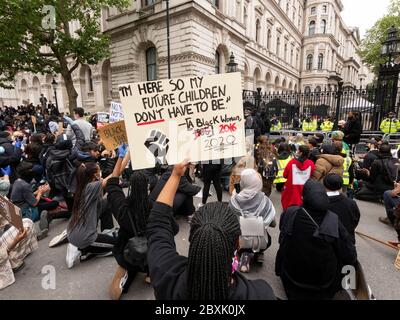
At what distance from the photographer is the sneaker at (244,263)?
3.42m

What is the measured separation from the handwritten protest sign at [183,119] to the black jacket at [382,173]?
4.91 metres

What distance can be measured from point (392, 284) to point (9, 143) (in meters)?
7.58

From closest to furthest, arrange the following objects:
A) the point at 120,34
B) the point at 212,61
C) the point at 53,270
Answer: the point at 53,270 < the point at 212,61 < the point at 120,34

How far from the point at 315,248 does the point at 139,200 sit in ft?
5.91

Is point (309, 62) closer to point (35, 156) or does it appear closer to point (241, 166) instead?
point (241, 166)

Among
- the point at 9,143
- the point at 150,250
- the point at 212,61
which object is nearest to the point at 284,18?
→ the point at 212,61

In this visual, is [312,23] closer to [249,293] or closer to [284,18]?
[284,18]

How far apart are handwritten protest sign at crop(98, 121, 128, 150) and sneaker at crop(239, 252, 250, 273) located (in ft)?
7.35

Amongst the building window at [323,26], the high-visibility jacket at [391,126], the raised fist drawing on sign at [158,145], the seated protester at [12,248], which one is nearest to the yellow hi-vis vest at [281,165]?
the raised fist drawing on sign at [158,145]

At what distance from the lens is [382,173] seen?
5578 millimetres

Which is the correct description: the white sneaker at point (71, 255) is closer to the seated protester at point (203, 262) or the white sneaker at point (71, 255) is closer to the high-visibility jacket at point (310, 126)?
the seated protester at point (203, 262)

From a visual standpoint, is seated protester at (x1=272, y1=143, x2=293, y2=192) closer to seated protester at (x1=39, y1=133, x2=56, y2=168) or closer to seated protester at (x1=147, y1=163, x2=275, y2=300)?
seated protester at (x1=147, y1=163, x2=275, y2=300)

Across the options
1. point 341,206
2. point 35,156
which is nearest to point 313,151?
point 341,206

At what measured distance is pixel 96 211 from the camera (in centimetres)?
364
